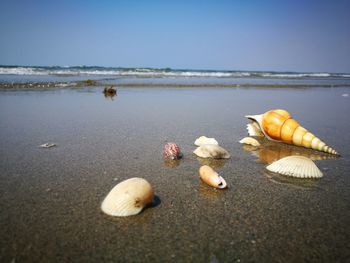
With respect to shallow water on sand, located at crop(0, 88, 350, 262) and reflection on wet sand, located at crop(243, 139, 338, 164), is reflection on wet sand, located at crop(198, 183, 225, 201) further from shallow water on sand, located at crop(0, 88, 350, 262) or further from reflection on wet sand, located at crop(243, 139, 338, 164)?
reflection on wet sand, located at crop(243, 139, 338, 164)

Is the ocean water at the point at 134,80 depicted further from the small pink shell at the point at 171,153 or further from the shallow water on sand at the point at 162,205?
the small pink shell at the point at 171,153

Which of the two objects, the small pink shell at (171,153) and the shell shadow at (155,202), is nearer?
A: the shell shadow at (155,202)

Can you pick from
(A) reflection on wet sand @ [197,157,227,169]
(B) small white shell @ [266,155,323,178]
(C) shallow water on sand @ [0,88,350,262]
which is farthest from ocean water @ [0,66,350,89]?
(B) small white shell @ [266,155,323,178]

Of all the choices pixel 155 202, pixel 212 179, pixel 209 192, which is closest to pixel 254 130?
pixel 212 179

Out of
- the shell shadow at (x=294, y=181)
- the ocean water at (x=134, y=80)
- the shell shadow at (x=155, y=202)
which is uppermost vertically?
the shell shadow at (x=155, y=202)

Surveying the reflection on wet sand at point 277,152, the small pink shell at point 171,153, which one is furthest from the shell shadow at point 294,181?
the small pink shell at point 171,153

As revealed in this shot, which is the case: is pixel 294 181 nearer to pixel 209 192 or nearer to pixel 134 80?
pixel 209 192

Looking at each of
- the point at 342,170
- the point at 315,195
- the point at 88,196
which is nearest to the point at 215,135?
the point at 342,170
